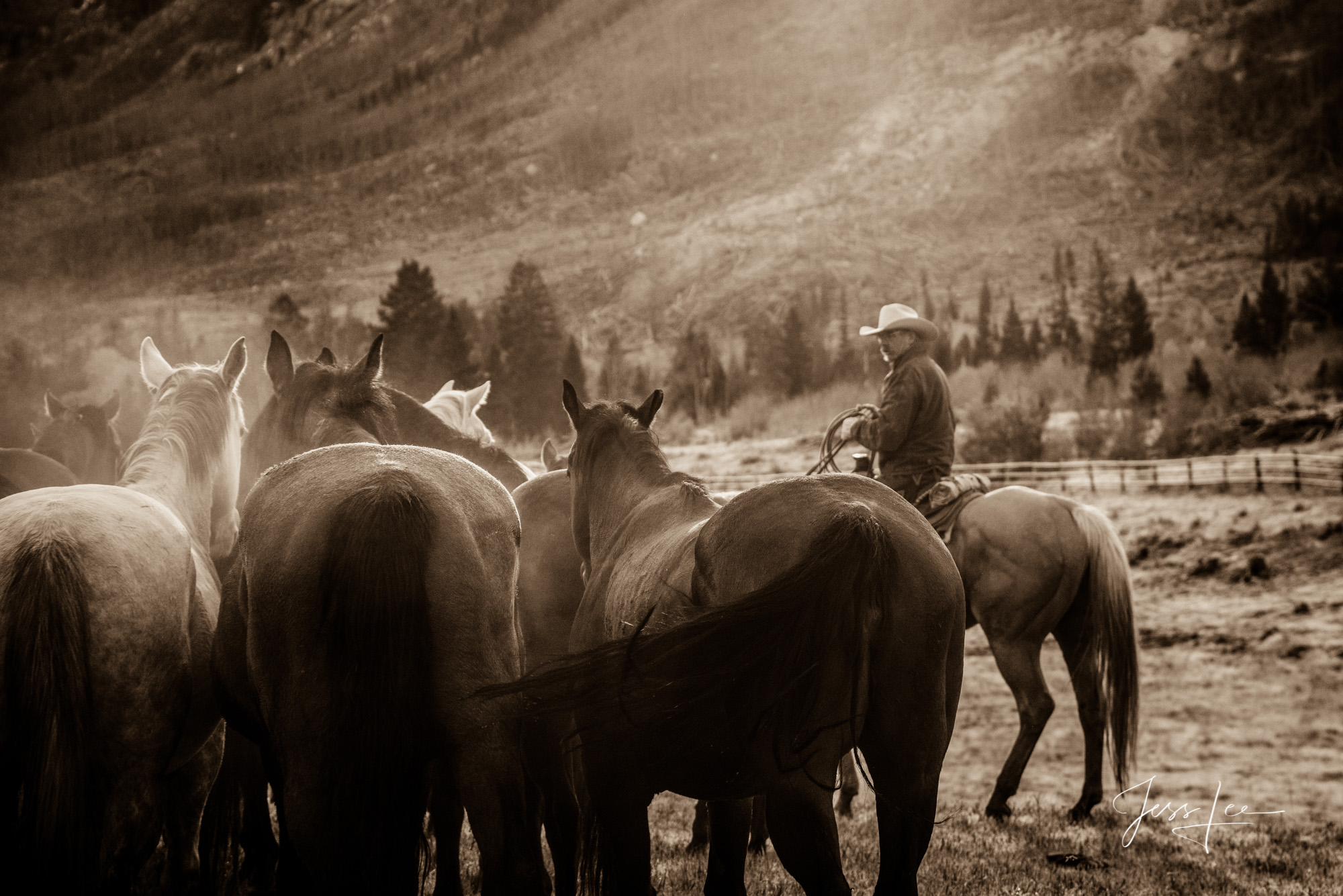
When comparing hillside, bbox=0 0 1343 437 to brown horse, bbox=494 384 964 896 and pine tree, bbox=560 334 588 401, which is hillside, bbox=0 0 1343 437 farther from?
brown horse, bbox=494 384 964 896

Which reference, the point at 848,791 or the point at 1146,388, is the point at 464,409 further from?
the point at 1146,388

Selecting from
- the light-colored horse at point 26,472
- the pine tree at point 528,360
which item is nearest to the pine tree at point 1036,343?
the pine tree at point 528,360

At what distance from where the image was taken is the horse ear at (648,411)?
4.45 metres

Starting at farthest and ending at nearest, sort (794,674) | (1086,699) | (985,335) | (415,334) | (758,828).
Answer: (985,335) < (415,334) < (1086,699) < (758,828) < (794,674)

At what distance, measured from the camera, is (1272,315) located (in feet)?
132

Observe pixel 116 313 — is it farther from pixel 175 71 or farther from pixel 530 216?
pixel 175 71

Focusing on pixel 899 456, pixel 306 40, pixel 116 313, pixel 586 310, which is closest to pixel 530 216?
pixel 586 310

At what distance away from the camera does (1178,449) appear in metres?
23.7

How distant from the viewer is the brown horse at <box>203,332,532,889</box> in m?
4.21

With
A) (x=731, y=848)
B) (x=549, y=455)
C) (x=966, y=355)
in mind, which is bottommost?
(x=966, y=355)

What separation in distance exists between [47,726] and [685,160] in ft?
331

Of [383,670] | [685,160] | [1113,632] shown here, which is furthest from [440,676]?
[685,160]

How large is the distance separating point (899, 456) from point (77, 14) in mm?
115216

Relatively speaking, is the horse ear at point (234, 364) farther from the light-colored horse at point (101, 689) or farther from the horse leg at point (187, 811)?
the horse leg at point (187, 811)
